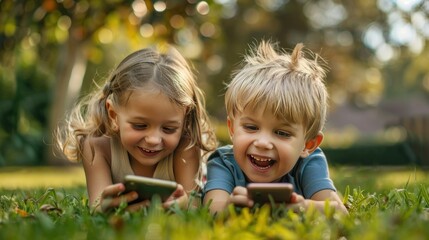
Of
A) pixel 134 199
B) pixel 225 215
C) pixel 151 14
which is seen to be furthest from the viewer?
pixel 151 14

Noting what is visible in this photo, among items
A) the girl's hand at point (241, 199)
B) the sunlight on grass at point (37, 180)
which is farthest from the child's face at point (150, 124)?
the sunlight on grass at point (37, 180)

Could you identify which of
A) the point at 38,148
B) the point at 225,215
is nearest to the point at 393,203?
the point at 225,215

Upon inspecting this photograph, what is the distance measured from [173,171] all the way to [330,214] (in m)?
1.21

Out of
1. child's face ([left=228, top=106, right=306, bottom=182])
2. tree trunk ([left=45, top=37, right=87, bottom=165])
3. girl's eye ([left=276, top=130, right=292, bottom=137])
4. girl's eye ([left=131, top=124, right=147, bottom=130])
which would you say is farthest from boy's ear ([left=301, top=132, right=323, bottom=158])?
tree trunk ([left=45, top=37, right=87, bottom=165])

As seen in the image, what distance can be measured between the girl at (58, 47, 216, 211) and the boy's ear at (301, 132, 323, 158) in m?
0.59

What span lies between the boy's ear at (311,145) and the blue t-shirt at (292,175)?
3.1 inches

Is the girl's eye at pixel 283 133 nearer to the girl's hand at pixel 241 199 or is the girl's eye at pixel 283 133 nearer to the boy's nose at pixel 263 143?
the boy's nose at pixel 263 143

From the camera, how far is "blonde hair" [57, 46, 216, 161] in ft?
11.1

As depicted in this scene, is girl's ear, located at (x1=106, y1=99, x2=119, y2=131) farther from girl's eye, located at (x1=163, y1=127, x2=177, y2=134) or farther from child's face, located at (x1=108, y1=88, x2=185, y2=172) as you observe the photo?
girl's eye, located at (x1=163, y1=127, x2=177, y2=134)

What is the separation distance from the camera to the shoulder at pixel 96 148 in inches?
140

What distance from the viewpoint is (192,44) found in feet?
70.6

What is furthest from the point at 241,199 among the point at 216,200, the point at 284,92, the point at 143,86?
the point at 143,86

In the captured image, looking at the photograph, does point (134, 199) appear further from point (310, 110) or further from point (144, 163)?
point (310, 110)

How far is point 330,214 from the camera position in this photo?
8.76 feet
